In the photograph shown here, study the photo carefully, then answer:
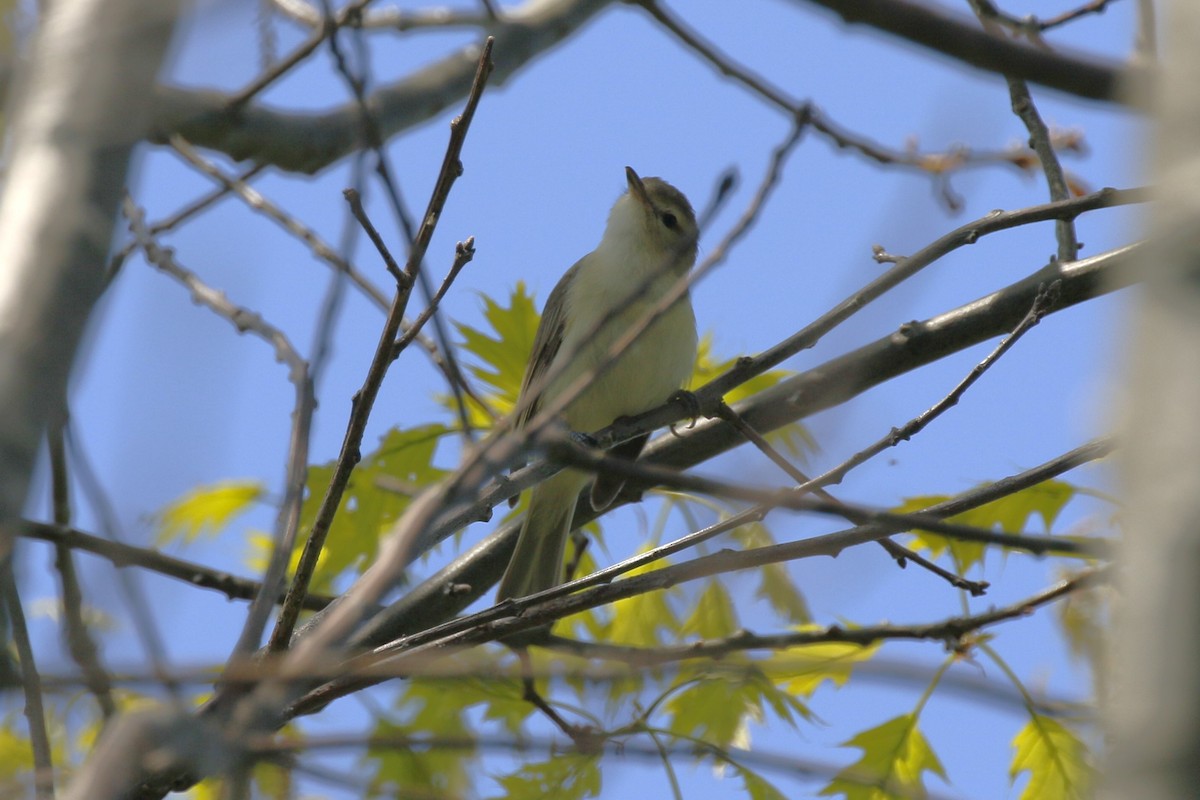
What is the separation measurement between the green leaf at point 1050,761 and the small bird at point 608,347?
64.4 inches

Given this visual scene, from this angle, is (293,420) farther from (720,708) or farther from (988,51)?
(988,51)

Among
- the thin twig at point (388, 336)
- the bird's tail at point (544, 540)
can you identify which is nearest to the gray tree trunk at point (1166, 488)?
the thin twig at point (388, 336)

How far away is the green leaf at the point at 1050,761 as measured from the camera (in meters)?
3.28

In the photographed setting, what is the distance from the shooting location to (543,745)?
154 centimetres

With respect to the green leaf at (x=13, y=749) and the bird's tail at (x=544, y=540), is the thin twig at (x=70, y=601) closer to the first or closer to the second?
the green leaf at (x=13, y=749)

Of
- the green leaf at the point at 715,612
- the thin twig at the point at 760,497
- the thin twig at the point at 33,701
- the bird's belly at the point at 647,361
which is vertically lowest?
the thin twig at the point at 760,497

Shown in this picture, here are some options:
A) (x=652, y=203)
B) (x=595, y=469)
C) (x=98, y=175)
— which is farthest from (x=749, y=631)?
(x=652, y=203)

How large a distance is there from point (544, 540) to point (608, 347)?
94 centimetres

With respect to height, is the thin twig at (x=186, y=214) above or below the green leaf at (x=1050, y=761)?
above

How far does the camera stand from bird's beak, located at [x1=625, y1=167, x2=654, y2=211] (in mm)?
6070

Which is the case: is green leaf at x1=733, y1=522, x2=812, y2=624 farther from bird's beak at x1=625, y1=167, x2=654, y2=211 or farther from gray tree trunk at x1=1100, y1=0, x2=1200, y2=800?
gray tree trunk at x1=1100, y1=0, x2=1200, y2=800

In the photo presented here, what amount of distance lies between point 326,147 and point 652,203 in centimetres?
211

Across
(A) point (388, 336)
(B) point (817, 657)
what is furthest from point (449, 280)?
(B) point (817, 657)

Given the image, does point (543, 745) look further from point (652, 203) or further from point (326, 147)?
point (652, 203)
